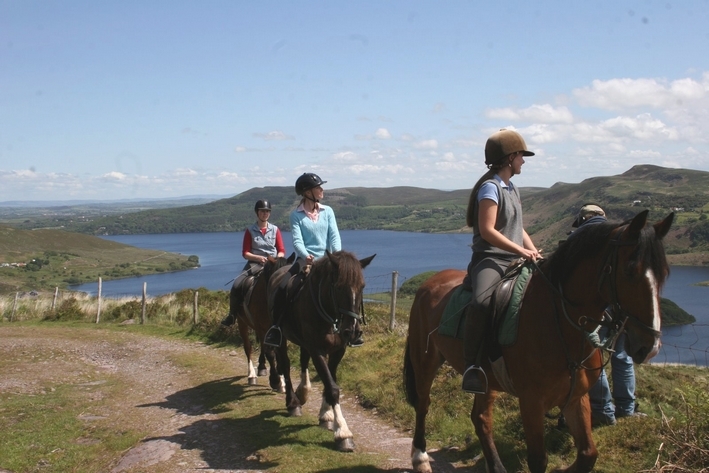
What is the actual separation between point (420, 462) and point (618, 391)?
2.18 m

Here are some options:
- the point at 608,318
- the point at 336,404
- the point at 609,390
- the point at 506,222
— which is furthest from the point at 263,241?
the point at 608,318

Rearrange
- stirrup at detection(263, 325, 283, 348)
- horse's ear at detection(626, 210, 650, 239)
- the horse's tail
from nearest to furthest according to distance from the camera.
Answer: horse's ear at detection(626, 210, 650, 239)
the horse's tail
stirrup at detection(263, 325, 283, 348)

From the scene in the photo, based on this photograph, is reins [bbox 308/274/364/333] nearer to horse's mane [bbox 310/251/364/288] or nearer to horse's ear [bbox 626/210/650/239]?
horse's mane [bbox 310/251/364/288]

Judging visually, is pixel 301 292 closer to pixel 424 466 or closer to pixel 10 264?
pixel 424 466

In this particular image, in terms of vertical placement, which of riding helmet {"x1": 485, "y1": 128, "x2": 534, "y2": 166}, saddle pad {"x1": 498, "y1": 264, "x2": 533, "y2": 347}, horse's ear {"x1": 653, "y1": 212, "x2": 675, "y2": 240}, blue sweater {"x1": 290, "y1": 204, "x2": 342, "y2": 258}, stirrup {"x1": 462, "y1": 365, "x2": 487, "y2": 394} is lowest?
stirrup {"x1": 462, "y1": 365, "x2": 487, "y2": 394}

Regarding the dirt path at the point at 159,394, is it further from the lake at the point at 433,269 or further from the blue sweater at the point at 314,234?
the blue sweater at the point at 314,234

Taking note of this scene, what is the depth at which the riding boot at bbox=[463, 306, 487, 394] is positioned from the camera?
14.8 feet

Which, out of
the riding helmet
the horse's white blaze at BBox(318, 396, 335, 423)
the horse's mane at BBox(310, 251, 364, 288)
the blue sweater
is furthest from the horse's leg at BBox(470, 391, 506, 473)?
the blue sweater

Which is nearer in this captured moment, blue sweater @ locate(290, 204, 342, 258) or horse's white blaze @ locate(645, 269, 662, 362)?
horse's white blaze @ locate(645, 269, 662, 362)

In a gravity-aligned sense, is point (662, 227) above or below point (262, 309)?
above

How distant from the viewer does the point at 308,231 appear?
7.44m

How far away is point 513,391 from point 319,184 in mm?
3889

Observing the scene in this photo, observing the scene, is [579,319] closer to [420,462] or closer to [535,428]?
[535,428]

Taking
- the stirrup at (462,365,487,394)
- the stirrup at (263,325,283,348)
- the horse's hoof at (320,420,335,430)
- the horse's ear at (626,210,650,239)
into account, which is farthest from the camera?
the stirrup at (263,325,283,348)
